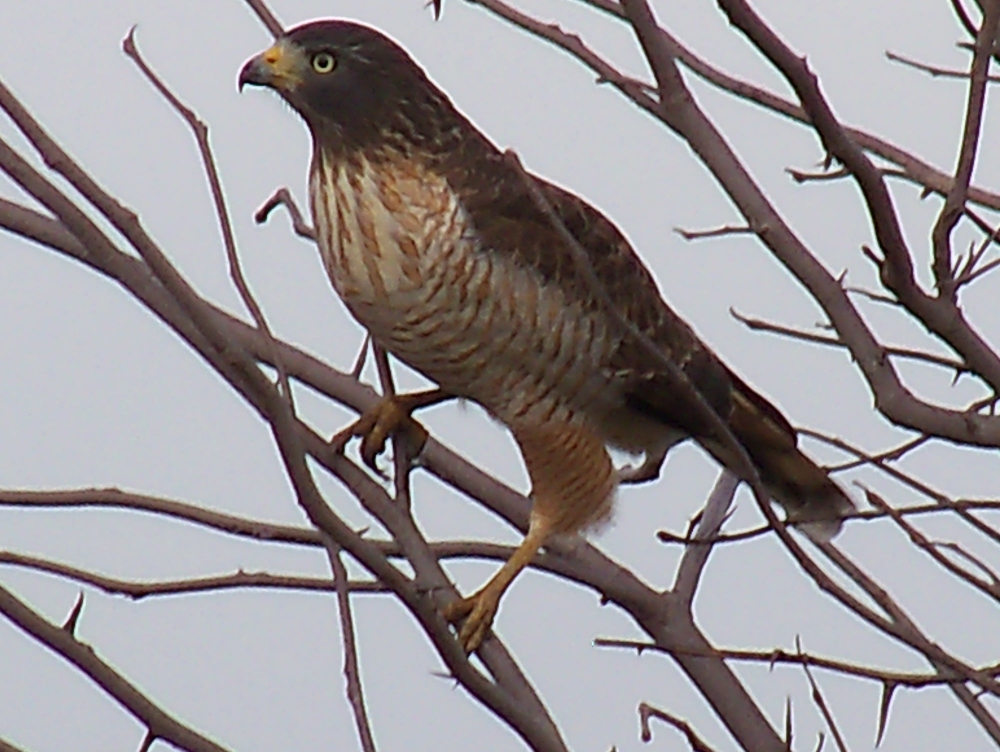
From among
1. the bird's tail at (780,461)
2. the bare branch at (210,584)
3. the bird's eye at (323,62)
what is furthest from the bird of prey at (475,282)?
the bare branch at (210,584)

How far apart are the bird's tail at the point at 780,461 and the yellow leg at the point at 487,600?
54cm

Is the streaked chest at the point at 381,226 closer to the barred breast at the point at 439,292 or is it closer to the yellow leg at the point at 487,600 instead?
the barred breast at the point at 439,292

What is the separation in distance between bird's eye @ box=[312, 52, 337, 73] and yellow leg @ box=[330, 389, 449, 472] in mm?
551

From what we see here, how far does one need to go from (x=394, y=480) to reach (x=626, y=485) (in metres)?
1.36

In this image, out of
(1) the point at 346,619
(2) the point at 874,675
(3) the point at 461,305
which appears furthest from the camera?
(3) the point at 461,305

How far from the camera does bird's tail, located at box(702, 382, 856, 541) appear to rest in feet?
10.3

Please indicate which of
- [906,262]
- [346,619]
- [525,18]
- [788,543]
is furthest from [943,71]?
[346,619]

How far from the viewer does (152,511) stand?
1838 millimetres

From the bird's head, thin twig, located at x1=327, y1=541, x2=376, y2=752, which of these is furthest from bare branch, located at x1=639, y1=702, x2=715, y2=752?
the bird's head

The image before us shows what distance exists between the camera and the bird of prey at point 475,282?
103 inches

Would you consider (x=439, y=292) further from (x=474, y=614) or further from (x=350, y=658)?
(x=350, y=658)

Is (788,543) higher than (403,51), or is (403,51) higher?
(403,51)

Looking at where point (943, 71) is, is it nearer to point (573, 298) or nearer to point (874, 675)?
point (573, 298)

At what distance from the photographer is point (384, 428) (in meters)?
2.65
